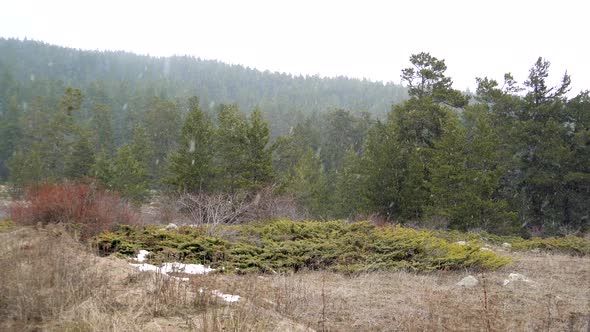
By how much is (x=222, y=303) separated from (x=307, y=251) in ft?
14.9

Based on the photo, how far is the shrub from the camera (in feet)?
36.1

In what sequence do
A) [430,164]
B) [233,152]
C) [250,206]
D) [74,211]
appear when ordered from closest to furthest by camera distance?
[74,211] < [250,206] < [430,164] < [233,152]

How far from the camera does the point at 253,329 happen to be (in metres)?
4.02

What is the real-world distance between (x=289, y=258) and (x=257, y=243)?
1.31m

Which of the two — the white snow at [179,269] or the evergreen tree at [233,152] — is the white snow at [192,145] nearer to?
the evergreen tree at [233,152]

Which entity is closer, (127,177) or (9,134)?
(127,177)

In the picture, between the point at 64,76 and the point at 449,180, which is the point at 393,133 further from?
the point at 64,76

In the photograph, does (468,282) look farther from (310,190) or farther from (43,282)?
(310,190)

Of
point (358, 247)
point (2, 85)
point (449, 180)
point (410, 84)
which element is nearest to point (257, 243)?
point (358, 247)

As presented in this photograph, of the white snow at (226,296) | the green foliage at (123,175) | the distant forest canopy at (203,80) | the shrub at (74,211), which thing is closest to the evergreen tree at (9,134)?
the green foliage at (123,175)

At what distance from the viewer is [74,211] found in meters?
11.4

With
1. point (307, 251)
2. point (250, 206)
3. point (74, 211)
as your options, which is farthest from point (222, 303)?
point (250, 206)

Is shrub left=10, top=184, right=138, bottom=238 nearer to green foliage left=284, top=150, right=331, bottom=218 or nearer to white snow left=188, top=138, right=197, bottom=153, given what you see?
white snow left=188, top=138, right=197, bottom=153

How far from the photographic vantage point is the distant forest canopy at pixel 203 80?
102 m
